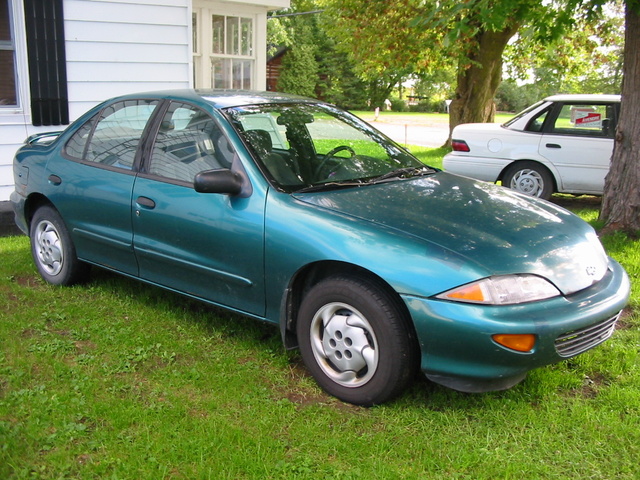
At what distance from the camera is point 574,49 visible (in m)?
18.1

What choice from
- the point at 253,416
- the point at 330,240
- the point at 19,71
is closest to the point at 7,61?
the point at 19,71

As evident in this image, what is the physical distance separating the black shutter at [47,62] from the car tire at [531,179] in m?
5.90

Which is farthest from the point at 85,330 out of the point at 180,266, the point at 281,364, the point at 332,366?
the point at 332,366

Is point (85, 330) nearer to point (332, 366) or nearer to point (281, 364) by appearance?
point (281, 364)

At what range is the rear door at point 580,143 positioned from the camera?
886 centimetres

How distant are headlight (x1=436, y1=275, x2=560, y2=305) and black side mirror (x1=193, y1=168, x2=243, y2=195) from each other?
4.50 feet

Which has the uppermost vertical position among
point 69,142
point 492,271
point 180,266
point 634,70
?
point 634,70

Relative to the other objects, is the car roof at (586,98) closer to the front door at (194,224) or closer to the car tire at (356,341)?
the front door at (194,224)

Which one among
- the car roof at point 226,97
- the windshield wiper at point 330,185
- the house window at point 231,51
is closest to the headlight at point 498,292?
the windshield wiper at point 330,185

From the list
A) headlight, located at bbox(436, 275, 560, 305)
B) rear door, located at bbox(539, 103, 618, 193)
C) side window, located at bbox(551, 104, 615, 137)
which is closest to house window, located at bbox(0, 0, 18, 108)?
headlight, located at bbox(436, 275, 560, 305)

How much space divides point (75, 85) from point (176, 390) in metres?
5.27

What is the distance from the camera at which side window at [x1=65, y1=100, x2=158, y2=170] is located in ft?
15.4

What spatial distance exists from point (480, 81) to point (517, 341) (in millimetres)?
13914

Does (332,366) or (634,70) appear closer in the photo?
(332,366)
